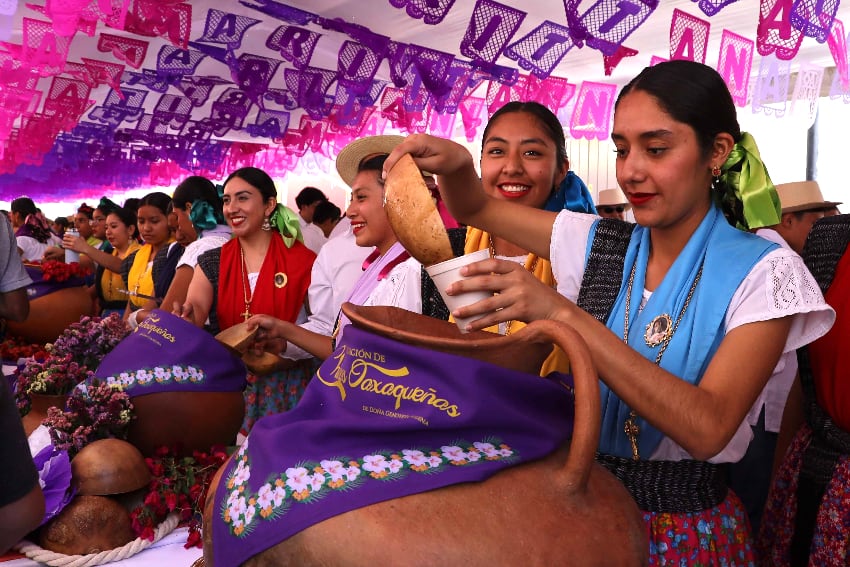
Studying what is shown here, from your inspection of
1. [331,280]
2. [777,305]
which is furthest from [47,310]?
[777,305]

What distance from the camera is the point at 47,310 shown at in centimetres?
447

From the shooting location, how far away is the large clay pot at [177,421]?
2125 mm

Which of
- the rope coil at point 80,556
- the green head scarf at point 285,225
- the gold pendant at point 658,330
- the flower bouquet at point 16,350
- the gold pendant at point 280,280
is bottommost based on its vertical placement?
the flower bouquet at point 16,350

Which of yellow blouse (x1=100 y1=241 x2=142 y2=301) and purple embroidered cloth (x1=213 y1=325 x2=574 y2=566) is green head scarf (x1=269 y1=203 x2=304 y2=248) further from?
yellow blouse (x1=100 y1=241 x2=142 y2=301)

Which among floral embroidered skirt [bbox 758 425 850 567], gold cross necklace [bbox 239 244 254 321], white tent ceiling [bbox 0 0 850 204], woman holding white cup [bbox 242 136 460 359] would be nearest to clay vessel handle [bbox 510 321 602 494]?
floral embroidered skirt [bbox 758 425 850 567]

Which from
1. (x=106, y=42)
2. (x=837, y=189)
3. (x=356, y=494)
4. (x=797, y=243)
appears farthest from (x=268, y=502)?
(x=837, y=189)

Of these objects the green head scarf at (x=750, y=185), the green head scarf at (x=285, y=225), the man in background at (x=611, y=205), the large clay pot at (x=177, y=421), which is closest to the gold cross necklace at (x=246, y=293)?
the green head scarf at (x=285, y=225)

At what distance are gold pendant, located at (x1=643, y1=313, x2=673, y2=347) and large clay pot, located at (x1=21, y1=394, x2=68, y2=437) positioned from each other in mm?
1776

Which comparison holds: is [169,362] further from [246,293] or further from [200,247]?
[200,247]

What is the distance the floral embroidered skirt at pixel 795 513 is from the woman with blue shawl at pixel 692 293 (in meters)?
0.31

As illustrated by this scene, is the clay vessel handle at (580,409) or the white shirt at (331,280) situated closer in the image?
the clay vessel handle at (580,409)

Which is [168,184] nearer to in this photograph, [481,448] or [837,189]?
[837,189]

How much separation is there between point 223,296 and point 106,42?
473 cm

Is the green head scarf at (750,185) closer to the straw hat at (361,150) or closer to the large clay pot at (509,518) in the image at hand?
the large clay pot at (509,518)
